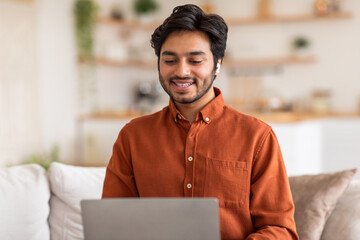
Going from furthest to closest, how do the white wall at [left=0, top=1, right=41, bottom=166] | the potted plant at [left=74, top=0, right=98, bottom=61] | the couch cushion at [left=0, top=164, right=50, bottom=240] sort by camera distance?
the potted plant at [left=74, top=0, right=98, bottom=61], the white wall at [left=0, top=1, right=41, bottom=166], the couch cushion at [left=0, top=164, right=50, bottom=240]

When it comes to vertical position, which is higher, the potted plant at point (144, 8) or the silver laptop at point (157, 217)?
the potted plant at point (144, 8)

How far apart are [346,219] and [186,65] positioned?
1.01 meters

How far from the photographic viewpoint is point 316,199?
6.94 feet

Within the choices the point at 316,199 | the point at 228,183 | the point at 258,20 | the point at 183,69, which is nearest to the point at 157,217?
the point at 228,183

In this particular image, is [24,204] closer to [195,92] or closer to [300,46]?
[195,92]

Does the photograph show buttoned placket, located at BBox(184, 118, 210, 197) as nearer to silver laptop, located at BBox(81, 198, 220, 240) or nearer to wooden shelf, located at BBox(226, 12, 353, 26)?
silver laptop, located at BBox(81, 198, 220, 240)

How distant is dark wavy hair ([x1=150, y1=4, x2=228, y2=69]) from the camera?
163 centimetres

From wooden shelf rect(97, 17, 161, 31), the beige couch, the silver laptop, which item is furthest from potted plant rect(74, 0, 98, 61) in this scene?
the silver laptop

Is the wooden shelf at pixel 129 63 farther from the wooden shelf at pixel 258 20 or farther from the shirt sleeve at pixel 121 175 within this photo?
the shirt sleeve at pixel 121 175

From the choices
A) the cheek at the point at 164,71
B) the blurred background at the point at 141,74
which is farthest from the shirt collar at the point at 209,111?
the blurred background at the point at 141,74

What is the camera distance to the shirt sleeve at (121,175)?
173cm

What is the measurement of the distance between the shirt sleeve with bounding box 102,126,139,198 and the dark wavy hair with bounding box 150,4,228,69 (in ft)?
1.30

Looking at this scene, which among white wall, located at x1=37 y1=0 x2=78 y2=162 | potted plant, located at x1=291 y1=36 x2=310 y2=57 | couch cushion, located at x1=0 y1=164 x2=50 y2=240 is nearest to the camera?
couch cushion, located at x1=0 y1=164 x2=50 y2=240

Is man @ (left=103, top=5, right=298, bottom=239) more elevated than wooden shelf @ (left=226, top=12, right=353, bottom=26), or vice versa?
wooden shelf @ (left=226, top=12, right=353, bottom=26)
